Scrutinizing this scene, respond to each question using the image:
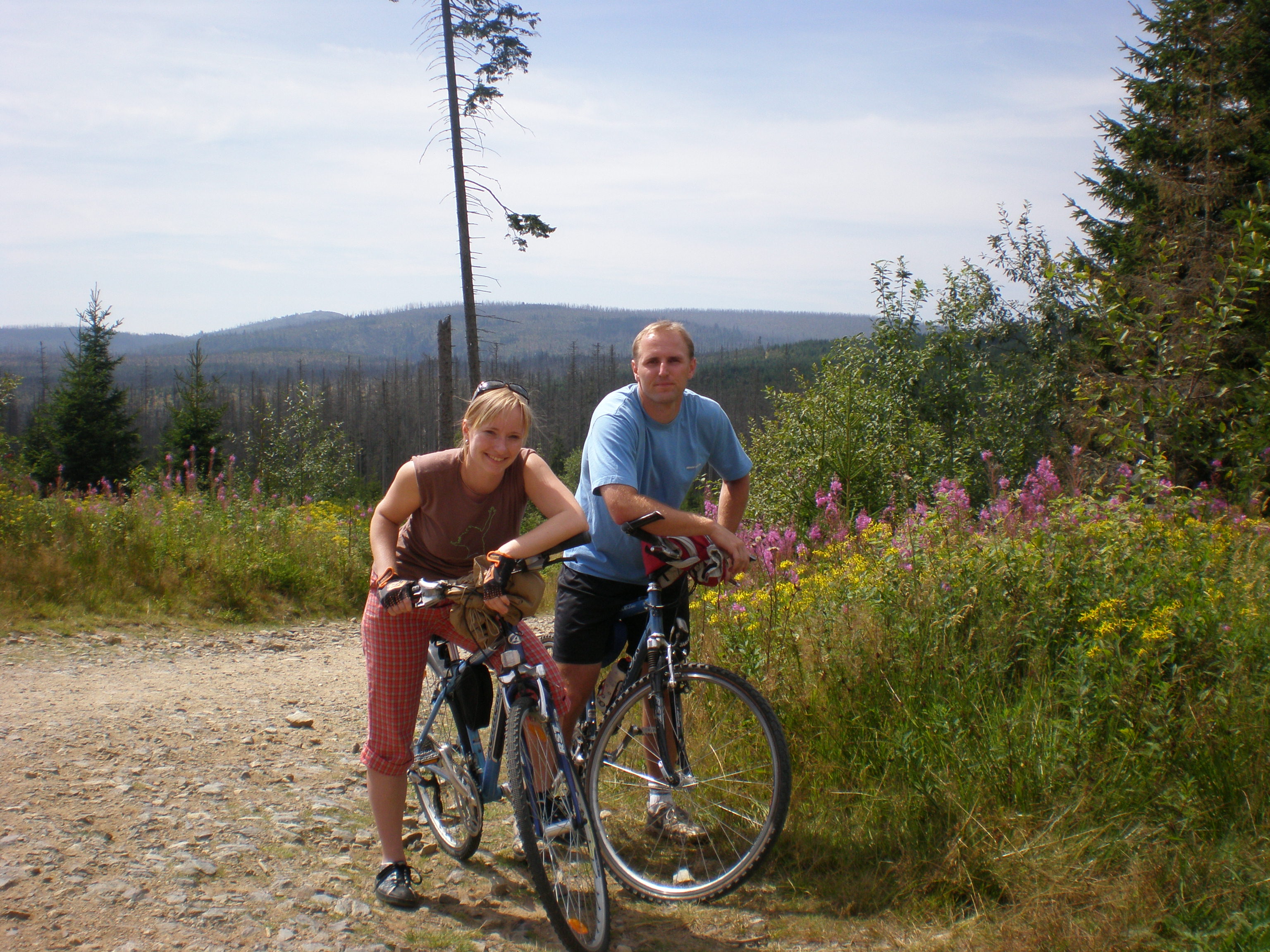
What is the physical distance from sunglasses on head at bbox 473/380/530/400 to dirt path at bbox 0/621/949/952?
6.26ft

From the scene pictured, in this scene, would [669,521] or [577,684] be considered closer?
[669,521]

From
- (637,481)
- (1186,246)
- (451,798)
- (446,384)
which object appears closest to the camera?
(637,481)

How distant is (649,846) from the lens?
349 cm

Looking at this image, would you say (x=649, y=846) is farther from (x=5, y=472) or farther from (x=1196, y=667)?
(x=5, y=472)

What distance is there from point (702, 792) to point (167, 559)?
7813 mm

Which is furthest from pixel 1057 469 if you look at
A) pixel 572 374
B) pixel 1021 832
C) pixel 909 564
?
pixel 572 374

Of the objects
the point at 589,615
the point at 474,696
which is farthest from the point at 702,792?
the point at 474,696

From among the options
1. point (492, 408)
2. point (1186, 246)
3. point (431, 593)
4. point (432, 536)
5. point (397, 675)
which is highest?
point (1186, 246)

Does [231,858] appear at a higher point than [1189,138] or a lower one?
lower

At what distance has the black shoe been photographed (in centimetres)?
311

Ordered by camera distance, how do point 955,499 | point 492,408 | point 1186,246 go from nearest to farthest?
1. point 492,408
2. point 955,499
3. point 1186,246

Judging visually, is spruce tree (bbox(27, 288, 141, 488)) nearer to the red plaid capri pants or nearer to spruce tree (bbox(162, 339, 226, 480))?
spruce tree (bbox(162, 339, 226, 480))

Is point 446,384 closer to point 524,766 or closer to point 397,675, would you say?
point 397,675

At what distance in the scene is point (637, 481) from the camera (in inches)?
136
